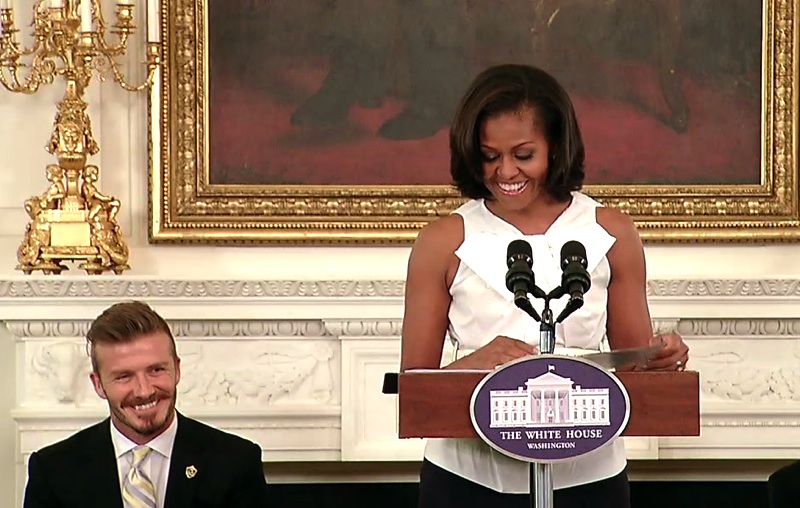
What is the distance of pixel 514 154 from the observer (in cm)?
220

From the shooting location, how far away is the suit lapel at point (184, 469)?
→ 9.61 feet

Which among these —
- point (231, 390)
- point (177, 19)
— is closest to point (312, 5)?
point (177, 19)

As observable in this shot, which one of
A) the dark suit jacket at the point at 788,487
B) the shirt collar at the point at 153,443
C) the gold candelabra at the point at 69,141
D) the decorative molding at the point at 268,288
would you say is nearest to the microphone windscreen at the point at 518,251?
the dark suit jacket at the point at 788,487

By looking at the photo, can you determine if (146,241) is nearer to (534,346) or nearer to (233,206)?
(233,206)

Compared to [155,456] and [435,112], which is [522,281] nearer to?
[155,456]

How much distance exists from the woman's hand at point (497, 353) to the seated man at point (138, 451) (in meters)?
1.12

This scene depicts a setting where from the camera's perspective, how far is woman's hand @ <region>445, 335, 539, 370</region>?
6.34ft

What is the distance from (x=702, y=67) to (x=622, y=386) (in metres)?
2.70

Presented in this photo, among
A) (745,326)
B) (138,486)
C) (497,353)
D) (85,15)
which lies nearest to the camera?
(497,353)

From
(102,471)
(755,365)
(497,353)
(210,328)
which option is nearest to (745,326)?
(755,365)

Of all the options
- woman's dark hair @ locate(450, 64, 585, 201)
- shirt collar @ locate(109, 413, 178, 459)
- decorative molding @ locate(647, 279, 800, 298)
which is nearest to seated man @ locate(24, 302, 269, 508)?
shirt collar @ locate(109, 413, 178, 459)

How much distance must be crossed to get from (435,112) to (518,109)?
2.11m

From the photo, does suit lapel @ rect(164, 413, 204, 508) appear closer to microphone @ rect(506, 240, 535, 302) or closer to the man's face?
the man's face

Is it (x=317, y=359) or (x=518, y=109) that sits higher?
(x=518, y=109)
